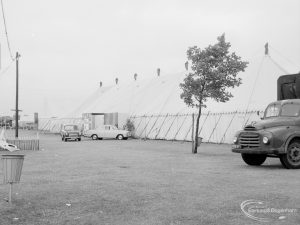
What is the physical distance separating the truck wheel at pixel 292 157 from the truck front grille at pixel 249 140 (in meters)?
0.92

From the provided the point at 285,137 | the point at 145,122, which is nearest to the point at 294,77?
the point at 285,137

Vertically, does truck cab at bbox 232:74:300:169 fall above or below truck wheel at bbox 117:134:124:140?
above

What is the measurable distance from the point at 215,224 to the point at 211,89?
18353 millimetres

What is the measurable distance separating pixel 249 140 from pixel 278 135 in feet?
3.25

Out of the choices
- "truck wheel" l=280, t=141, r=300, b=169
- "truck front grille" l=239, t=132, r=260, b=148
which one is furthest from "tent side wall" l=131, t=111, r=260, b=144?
"truck wheel" l=280, t=141, r=300, b=169

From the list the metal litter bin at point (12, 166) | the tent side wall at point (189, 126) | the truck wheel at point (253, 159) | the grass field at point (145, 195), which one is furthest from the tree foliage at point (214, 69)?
the metal litter bin at point (12, 166)

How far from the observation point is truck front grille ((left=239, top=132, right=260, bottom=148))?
15.8 meters

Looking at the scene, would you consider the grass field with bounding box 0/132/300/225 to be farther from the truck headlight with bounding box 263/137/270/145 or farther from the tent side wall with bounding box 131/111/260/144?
the tent side wall with bounding box 131/111/260/144

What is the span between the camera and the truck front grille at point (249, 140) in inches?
621

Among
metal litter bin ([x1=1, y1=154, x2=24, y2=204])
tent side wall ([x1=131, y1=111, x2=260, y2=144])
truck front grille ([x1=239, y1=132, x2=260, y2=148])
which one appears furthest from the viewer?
tent side wall ([x1=131, y1=111, x2=260, y2=144])

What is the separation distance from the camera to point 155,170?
14977mm

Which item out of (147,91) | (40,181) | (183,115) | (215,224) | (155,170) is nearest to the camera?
(215,224)

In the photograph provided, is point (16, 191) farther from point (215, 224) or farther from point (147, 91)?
point (147, 91)

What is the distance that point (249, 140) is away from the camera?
16.0 meters
